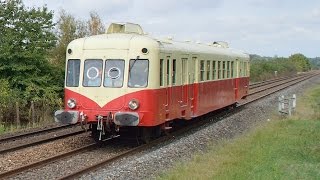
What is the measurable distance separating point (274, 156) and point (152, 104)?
10.7 feet

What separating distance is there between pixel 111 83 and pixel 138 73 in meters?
0.75

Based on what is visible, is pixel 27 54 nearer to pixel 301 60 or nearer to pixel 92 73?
pixel 92 73

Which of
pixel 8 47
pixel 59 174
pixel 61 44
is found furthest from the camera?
pixel 61 44

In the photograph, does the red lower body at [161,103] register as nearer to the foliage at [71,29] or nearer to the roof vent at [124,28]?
the roof vent at [124,28]

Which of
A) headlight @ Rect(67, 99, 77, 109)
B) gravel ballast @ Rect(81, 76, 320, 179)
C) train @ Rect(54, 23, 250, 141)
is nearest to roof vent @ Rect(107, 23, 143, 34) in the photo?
train @ Rect(54, 23, 250, 141)

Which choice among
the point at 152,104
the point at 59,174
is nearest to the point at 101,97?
the point at 152,104

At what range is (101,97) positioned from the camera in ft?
45.4

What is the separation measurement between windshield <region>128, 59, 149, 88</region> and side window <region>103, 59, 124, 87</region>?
26 cm

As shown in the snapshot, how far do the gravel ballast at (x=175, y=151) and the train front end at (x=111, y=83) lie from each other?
0.90m

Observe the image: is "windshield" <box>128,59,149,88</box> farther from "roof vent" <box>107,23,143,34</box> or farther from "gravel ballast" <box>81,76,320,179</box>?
"roof vent" <box>107,23,143,34</box>

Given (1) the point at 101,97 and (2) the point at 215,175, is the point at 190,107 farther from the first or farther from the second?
(2) the point at 215,175

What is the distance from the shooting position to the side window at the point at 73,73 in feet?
46.8

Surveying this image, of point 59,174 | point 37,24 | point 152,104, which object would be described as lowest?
point 59,174

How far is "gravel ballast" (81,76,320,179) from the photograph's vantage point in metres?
11.1
